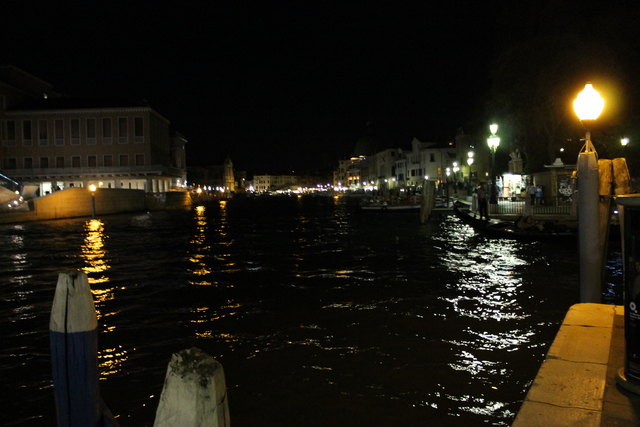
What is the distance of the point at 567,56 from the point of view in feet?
95.1

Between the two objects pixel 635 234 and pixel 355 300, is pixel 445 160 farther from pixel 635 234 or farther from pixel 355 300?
pixel 635 234

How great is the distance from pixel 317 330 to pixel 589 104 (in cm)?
523

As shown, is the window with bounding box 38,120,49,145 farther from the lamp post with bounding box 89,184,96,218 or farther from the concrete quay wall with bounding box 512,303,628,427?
the concrete quay wall with bounding box 512,303,628,427

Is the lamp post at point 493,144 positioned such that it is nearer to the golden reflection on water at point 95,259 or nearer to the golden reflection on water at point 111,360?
the golden reflection on water at point 95,259

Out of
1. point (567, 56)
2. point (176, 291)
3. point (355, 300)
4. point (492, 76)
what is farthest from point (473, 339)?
point (492, 76)

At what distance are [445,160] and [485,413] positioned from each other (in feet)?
255

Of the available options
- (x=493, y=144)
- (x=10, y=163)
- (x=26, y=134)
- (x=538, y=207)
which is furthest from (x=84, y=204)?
(x=538, y=207)

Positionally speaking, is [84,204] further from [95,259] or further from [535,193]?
[535,193]

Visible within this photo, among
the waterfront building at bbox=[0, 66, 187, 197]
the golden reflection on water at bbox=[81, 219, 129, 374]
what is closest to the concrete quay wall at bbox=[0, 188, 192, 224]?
the waterfront building at bbox=[0, 66, 187, 197]

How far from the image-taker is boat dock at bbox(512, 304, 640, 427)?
2912mm

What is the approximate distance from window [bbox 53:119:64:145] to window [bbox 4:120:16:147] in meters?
4.87

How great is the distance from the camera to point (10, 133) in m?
60.8

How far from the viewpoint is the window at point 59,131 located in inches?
2415

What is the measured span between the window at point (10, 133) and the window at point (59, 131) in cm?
487
